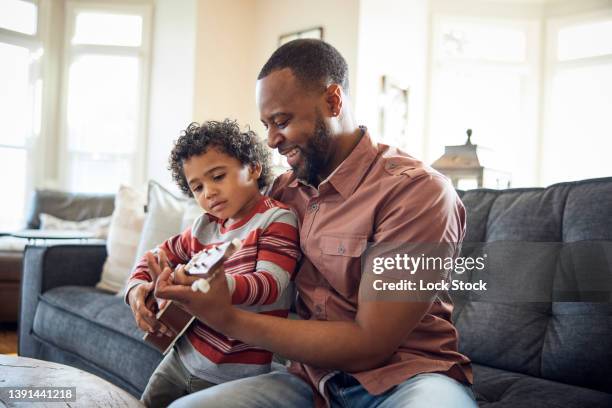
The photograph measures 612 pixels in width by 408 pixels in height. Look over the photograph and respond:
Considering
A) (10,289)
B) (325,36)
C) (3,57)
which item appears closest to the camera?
(10,289)

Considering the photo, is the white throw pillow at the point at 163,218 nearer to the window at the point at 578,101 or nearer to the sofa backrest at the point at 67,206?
the sofa backrest at the point at 67,206

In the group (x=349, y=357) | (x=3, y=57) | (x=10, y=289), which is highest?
(x=3, y=57)

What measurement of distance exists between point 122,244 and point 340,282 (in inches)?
66.4

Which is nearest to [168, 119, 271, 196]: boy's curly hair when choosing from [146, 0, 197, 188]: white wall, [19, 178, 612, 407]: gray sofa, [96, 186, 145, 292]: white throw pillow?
[19, 178, 612, 407]: gray sofa

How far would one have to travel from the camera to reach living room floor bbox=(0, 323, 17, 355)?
10.1 feet

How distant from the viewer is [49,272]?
2477 mm

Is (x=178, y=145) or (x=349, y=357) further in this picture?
(x=178, y=145)

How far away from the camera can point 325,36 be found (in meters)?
4.56

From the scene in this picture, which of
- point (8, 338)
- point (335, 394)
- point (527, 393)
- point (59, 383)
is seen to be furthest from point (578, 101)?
point (59, 383)

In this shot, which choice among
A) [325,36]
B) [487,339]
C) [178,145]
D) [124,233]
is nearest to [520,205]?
[487,339]

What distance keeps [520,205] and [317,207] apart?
727mm

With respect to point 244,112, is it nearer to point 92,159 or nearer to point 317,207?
point 92,159

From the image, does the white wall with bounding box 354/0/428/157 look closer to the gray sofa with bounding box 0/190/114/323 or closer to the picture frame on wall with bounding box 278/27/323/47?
the picture frame on wall with bounding box 278/27/323/47

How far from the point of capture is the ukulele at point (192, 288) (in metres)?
0.87
